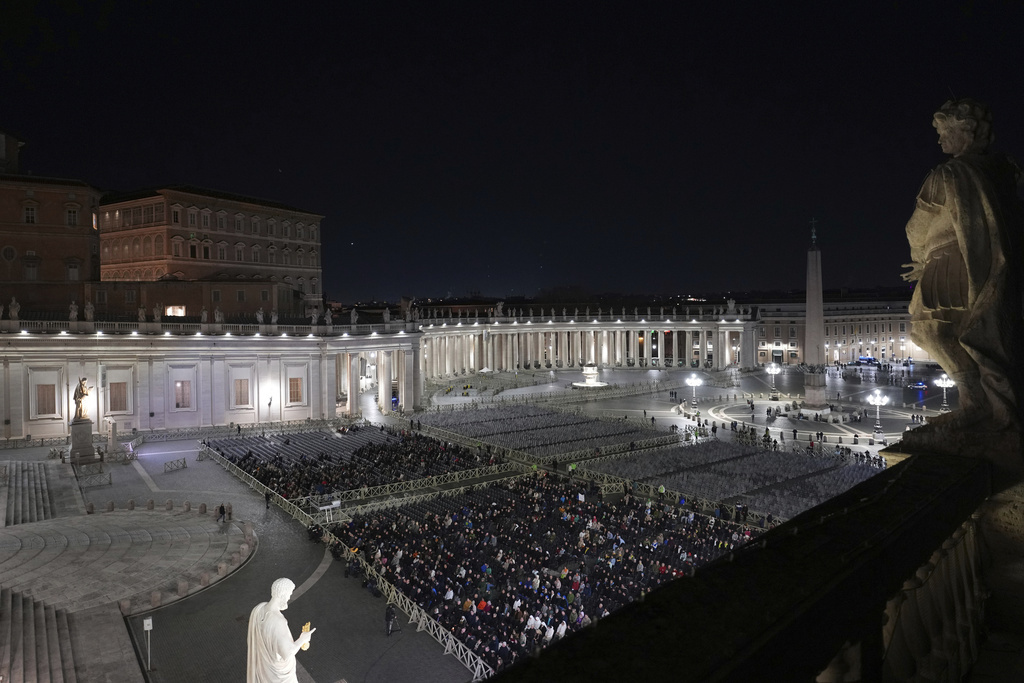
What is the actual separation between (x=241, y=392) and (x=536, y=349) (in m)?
64.8

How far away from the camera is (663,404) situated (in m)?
71.0

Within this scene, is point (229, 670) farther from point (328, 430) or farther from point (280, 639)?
point (328, 430)

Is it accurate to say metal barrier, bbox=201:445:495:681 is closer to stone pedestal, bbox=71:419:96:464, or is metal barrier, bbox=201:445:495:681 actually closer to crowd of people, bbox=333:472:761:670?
crowd of people, bbox=333:472:761:670

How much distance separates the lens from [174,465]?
40.6 m

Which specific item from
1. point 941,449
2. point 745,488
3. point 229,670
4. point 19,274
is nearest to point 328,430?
point 19,274

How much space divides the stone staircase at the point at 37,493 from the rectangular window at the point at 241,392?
56.9ft

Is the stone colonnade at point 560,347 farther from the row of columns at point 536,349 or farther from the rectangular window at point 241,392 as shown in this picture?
the rectangular window at point 241,392

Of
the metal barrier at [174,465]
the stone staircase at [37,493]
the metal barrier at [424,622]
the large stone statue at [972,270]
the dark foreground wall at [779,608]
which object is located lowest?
the metal barrier at [424,622]

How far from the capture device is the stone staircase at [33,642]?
16094mm

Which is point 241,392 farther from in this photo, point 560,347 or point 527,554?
point 560,347

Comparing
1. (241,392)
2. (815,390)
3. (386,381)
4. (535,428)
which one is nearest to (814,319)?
(815,390)

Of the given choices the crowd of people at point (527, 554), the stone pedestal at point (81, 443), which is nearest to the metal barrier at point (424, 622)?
the crowd of people at point (527, 554)

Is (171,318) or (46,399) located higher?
(171,318)

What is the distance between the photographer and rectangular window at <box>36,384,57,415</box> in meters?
49.0
